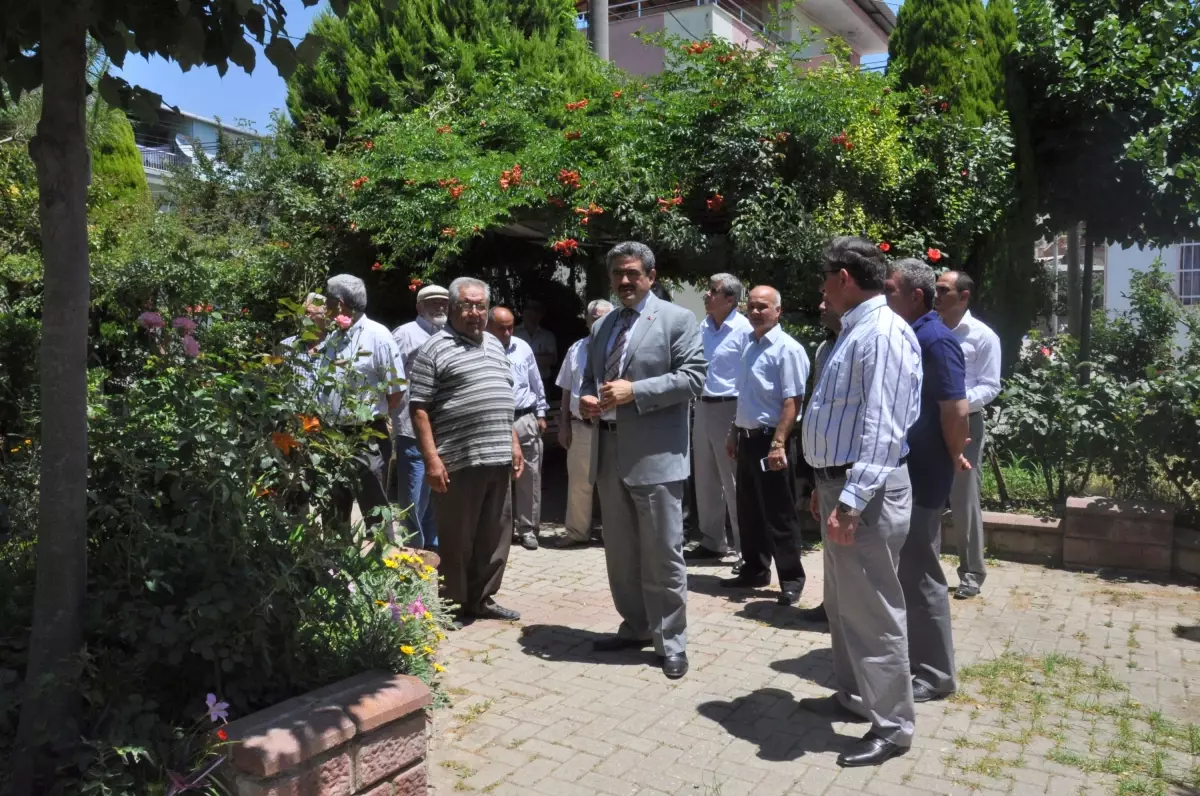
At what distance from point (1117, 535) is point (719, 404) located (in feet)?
9.31

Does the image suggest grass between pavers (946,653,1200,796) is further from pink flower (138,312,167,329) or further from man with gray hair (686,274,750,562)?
pink flower (138,312,167,329)

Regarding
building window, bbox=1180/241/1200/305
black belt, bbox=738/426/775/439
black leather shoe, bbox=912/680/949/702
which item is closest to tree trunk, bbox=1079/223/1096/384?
black belt, bbox=738/426/775/439

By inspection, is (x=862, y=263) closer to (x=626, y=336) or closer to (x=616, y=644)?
(x=626, y=336)

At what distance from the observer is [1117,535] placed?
269 inches

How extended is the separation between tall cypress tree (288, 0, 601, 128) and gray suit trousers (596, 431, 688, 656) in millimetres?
8415

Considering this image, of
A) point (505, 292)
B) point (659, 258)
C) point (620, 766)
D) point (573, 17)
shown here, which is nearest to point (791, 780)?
point (620, 766)

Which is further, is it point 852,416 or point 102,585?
point 852,416

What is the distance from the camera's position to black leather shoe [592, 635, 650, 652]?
5.11 m

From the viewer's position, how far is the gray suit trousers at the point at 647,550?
4.73m

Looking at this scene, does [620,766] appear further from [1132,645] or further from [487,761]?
[1132,645]

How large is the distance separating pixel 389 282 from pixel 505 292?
1944 millimetres

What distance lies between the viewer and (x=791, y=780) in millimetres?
3674

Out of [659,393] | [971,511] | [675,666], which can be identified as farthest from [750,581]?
[659,393]

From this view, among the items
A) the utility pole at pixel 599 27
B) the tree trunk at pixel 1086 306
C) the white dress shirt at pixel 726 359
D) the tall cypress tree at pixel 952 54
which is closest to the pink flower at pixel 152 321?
the white dress shirt at pixel 726 359
